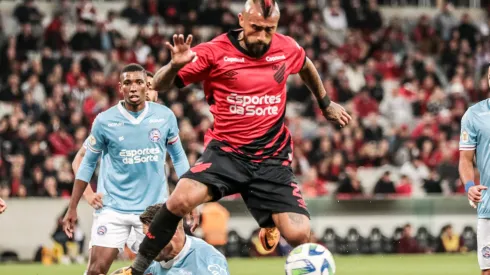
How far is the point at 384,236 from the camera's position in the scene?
19766 millimetres

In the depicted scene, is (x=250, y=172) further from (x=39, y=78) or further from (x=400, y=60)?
(x=400, y=60)

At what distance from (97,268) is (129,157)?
3.70 ft

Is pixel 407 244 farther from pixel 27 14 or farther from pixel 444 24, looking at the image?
pixel 27 14

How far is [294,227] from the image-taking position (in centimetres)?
859

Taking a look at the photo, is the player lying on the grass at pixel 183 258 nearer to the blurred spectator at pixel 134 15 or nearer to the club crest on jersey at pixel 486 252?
the club crest on jersey at pixel 486 252

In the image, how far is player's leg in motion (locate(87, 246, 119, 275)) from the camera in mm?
9992

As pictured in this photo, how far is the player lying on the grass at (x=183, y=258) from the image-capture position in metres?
9.68

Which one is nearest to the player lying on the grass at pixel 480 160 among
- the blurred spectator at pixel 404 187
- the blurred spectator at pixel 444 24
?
the blurred spectator at pixel 404 187

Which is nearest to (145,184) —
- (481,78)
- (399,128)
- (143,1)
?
(399,128)

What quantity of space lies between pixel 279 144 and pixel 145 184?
1951 millimetres

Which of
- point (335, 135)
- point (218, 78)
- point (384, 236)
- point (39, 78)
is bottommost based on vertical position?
point (384, 236)

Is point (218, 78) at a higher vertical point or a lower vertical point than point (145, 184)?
higher

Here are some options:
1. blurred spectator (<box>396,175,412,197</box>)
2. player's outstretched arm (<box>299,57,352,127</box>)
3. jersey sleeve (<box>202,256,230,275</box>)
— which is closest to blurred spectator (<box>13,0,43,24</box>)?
blurred spectator (<box>396,175,412,197</box>)

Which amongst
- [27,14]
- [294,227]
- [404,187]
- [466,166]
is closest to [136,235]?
[294,227]
